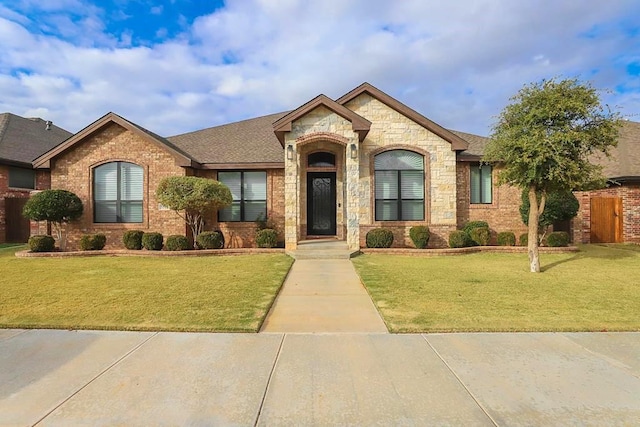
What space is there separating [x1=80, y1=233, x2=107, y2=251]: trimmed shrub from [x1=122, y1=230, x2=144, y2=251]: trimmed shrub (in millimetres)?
818

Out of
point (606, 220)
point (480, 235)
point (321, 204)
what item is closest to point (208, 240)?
point (321, 204)

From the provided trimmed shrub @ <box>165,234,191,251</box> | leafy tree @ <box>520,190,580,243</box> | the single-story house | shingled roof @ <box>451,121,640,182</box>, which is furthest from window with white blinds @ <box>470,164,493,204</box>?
trimmed shrub @ <box>165,234,191,251</box>

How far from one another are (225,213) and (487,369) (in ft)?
38.3

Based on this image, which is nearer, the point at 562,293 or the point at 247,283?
the point at 562,293

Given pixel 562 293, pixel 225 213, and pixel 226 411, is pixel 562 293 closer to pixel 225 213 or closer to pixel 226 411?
pixel 226 411

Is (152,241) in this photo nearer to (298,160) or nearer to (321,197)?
(298,160)

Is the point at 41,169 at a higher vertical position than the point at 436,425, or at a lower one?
higher

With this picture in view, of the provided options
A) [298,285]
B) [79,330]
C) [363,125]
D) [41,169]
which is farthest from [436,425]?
[41,169]

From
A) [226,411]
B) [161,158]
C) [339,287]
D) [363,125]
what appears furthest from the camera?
[161,158]

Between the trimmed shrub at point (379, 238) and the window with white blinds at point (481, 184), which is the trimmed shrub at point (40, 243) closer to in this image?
the trimmed shrub at point (379, 238)

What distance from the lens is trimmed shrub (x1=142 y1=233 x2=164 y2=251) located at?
464 inches

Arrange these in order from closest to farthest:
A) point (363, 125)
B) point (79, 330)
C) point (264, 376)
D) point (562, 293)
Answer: point (264, 376)
point (79, 330)
point (562, 293)
point (363, 125)

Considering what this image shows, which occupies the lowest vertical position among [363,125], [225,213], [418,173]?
[225,213]

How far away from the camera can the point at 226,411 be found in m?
2.79
